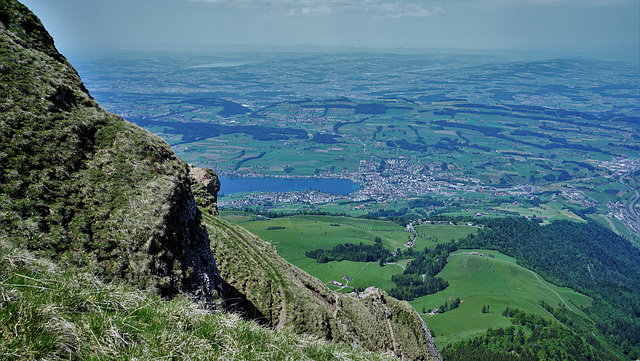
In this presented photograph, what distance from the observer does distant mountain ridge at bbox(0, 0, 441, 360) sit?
13.0 metres

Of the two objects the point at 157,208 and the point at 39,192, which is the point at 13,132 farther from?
the point at 157,208

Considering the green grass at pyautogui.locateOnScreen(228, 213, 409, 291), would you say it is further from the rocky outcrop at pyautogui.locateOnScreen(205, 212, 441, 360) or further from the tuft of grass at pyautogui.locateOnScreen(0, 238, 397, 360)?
the tuft of grass at pyautogui.locateOnScreen(0, 238, 397, 360)

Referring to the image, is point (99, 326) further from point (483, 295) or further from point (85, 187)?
point (483, 295)

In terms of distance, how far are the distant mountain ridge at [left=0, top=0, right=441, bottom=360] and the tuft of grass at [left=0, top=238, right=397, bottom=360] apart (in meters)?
4.45

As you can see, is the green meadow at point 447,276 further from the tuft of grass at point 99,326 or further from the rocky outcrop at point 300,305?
the tuft of grass at point 99,326

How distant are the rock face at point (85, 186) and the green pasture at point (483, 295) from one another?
92768 millimetres

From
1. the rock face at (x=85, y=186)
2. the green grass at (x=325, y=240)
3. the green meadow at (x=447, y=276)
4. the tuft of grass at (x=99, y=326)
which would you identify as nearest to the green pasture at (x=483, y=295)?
the green meadow at (x=447, y=276)

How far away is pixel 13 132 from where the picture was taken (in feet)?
46.5

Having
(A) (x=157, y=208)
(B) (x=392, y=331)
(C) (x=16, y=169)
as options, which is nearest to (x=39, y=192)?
(C) (x=16, y=169)

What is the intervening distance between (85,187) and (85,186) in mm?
70

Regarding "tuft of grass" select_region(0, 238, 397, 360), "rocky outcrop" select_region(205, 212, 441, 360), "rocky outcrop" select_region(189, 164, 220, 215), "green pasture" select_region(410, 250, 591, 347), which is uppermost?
"tuft of grass" select_region(0, 238, 397, 360)

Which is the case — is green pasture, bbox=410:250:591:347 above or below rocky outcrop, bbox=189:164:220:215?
below

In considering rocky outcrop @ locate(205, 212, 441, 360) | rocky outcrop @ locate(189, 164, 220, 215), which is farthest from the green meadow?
rocky outcrop @ locate(189, 164, 220, 215)

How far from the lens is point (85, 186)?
50.0 feet
